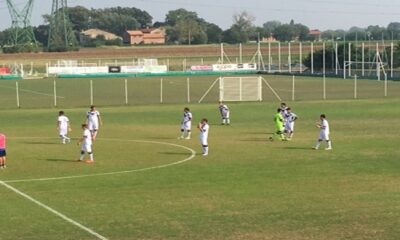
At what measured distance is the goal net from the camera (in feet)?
227

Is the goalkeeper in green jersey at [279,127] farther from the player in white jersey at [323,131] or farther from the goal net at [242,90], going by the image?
the goal net at [242,90]

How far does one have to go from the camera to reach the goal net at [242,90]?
69062 millimetres

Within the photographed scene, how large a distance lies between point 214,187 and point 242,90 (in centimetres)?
4751

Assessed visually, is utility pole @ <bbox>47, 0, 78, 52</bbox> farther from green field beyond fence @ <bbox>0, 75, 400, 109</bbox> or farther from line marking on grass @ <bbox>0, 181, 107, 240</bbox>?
line marking on grass @ <bbox>0, 181, 107, 240</bbox>

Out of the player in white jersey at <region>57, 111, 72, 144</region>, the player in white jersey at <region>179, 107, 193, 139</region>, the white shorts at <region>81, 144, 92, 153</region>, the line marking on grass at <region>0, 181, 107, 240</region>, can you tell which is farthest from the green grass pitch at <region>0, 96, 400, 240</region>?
Result: the player in white jersey at <region>179, 107, 193, 139</region>

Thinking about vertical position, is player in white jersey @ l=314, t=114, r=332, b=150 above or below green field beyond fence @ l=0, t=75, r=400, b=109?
above

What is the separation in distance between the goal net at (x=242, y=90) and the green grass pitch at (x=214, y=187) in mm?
25679

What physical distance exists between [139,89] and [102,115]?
34321 millimetres

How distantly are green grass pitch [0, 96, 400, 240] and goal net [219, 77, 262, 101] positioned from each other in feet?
84.3

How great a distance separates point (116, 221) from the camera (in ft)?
59.9

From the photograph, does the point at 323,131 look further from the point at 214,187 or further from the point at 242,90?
the point at 242,90

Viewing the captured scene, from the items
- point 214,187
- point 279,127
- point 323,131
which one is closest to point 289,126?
point 279,127

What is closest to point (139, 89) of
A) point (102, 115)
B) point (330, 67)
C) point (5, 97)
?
point (5, 97)

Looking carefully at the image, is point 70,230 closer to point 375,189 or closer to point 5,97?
point 375,189
